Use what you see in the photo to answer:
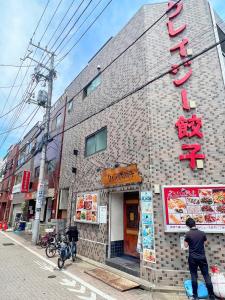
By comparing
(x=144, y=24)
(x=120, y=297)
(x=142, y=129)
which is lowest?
(x=120, y=297)

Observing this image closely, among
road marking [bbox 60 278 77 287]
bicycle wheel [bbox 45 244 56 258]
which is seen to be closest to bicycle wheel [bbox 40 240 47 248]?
bicycle wheel [bbox 45 244 56 258]

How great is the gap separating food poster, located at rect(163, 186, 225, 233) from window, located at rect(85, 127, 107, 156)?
4.83 m

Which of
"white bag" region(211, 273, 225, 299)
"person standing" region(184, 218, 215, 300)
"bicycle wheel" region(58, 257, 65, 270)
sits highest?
"person standing" region(184, 218, 215, 300)

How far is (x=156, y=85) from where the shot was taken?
8141mm

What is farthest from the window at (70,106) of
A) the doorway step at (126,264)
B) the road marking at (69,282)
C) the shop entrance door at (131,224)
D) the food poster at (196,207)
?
the road marking at (69,282)

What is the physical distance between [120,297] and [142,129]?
5529mm

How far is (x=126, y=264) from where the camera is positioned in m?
7.44

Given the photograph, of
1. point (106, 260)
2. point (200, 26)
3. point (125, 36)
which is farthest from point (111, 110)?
point (106, 260)

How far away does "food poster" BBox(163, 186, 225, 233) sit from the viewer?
613cm

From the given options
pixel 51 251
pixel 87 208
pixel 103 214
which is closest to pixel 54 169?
pixel 87 208

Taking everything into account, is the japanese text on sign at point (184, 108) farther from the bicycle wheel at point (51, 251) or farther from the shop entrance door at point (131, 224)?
the bicycle wheel at point (51, 251)

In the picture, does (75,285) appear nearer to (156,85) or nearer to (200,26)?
(156,85)

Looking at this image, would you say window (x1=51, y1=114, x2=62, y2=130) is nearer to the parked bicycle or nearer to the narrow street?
the parked bicycle

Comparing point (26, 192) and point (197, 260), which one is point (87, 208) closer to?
point (197, 260)
